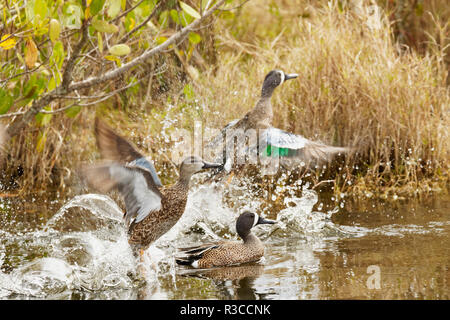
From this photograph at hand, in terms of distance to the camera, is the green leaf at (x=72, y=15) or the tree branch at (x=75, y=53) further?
the tree branch at (x=75, y=53)

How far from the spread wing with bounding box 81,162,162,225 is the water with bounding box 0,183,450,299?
1.57 ft

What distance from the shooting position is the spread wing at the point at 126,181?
4934 mm

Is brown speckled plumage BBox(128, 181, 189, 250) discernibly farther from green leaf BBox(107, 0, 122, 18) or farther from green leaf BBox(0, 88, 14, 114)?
green leaf BBox(107, 0, 122, 18)

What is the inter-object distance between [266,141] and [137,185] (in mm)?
1628

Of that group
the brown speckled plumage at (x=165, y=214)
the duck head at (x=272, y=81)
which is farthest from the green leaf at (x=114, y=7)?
the duck head at (x=272, y=81)

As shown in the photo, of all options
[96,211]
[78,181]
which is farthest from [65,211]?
[78,181]

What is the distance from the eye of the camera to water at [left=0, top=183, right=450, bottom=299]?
457 cm

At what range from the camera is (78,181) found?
778cm

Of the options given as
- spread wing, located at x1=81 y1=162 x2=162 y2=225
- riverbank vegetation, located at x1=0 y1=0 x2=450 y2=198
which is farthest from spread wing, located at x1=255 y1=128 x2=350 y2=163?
spread wing, located at x1=81 y1=162 x2=162 y2=225

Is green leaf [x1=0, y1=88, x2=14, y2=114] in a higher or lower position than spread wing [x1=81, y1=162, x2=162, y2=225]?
higher

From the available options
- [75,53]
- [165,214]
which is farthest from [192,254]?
[75,53]

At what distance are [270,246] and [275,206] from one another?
4.20ft

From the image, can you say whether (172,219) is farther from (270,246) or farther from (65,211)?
(65,211)

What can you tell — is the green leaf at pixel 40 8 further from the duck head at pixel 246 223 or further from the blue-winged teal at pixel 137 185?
the duck head at pixel 246 223
